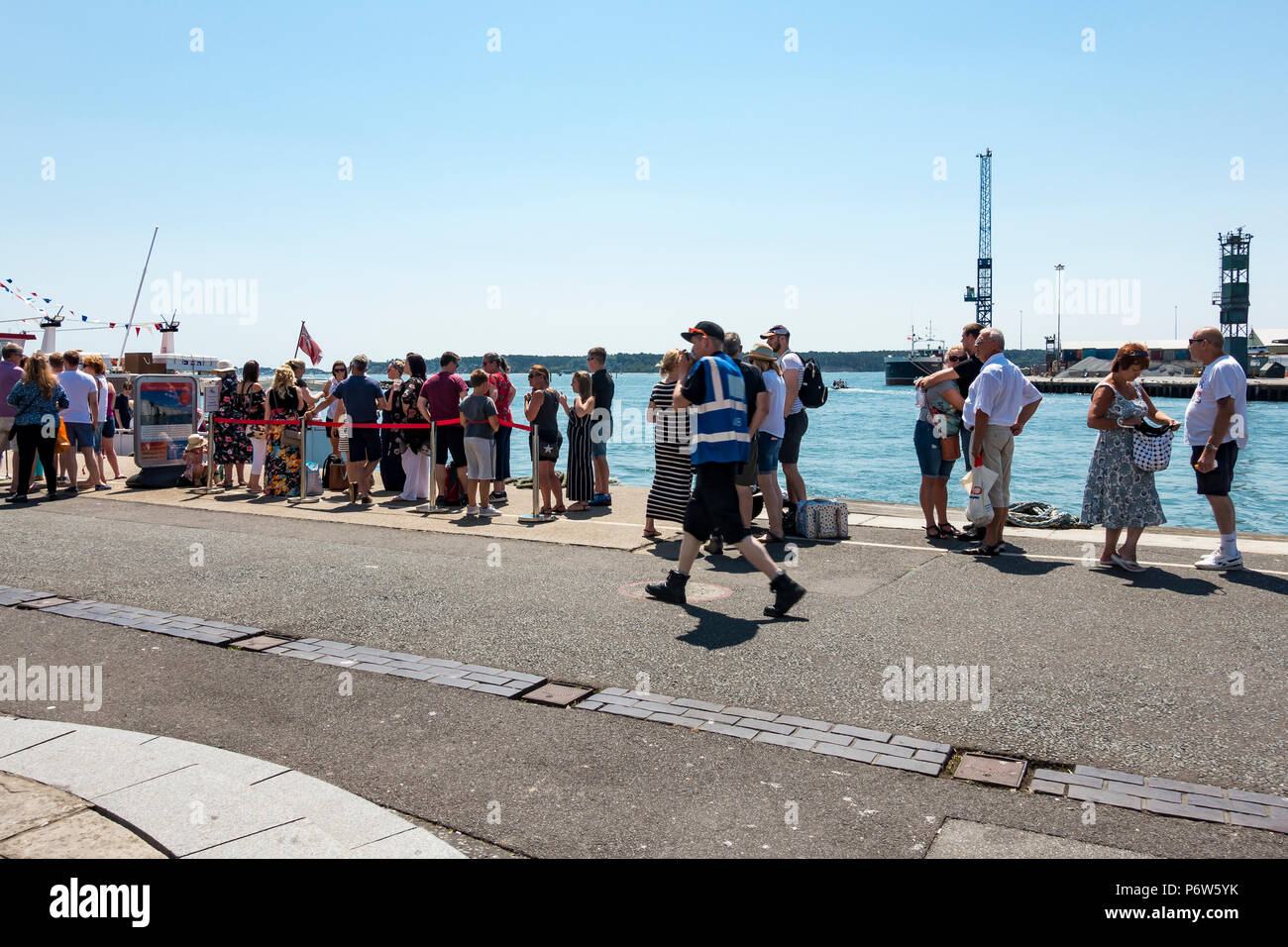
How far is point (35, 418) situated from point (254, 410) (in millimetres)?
2661

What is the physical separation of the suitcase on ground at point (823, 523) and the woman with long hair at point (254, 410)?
7.92 m

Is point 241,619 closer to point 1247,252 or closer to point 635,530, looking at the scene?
point 635,530

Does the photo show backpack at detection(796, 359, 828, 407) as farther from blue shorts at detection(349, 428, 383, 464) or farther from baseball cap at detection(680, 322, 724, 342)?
blue shorts at detection(349, 428, 383, 464)

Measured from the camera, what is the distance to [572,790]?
412cm

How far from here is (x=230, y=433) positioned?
47.8 feet

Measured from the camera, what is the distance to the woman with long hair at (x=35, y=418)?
1263 centimetres

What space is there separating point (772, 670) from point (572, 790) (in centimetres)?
193

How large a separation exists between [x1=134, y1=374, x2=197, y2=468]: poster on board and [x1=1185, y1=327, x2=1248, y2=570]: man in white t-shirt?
1316 centimetres

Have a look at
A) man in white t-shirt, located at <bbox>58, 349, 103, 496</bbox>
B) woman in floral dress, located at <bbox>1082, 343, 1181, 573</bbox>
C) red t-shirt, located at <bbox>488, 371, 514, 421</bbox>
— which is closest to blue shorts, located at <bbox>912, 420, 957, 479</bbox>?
woman in floral dress, located at <bbox>1082, 343, 1181, 573</bbox>

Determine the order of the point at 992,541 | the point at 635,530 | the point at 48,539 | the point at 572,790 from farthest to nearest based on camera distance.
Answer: the point at 635,530
the point at 48,539
the point at 992,541
the point at 572,790

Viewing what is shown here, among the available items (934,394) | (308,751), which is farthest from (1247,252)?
(308,751)

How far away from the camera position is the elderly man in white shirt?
29.8 feet

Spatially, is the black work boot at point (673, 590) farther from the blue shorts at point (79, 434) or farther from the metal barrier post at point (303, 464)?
the blue shorts at point (79, 434)

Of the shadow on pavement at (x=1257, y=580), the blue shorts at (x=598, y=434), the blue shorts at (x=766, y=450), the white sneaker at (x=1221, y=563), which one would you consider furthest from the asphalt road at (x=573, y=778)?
the blue shorts at (x=598, y=434)
